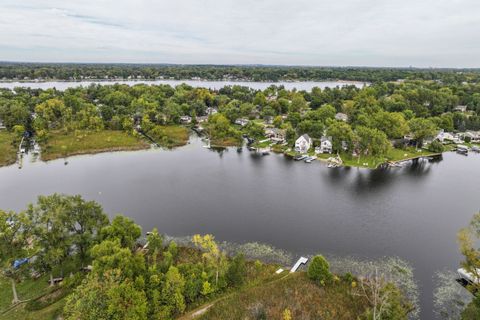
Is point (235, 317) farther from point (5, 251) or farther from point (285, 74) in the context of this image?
point (285, 74)

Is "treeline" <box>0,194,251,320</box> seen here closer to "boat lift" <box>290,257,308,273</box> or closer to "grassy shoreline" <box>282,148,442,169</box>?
"boat lift" <box>290,257,308,273</box>

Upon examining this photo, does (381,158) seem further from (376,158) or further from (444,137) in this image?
(444,137)

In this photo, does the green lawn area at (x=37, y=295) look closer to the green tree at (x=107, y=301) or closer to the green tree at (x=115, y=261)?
the green tree at (x=107, y=301)

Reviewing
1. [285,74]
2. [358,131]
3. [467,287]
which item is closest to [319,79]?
[285,74]

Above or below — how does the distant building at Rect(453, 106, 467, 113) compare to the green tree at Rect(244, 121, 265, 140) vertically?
above

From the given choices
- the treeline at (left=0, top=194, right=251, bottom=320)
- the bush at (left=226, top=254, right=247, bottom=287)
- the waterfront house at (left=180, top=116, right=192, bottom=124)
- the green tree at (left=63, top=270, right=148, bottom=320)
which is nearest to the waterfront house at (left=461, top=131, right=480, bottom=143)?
the treeline at (left=0, top=194, right=251, bottom=320)

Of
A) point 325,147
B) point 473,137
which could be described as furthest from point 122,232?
point 473,137

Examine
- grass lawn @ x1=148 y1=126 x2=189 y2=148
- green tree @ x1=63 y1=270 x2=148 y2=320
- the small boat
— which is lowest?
the small boat
